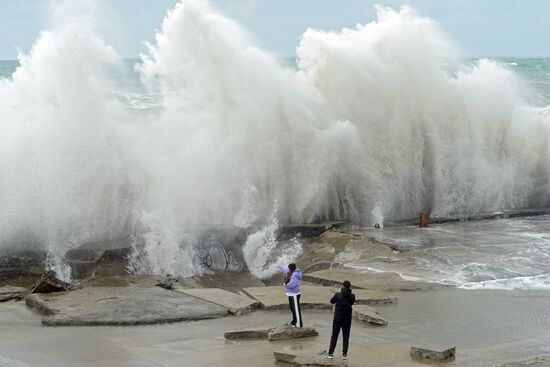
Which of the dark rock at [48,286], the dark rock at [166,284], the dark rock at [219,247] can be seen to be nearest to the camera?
the dark rock at [48,286]

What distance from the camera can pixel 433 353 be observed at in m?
9.04

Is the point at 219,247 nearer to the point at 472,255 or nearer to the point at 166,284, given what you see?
the point at 166,284

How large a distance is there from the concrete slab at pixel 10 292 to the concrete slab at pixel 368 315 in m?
4.95

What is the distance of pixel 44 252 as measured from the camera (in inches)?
579

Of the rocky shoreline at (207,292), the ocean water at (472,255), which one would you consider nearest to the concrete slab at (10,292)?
the rocky shoreline at (207,292)

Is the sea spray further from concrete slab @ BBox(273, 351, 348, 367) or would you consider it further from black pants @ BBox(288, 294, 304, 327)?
concrete slab @ BBox(273, 351, 348, 367)

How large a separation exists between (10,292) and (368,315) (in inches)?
210

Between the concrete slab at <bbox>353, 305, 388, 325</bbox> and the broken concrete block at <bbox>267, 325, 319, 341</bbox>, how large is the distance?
1038 millimetres

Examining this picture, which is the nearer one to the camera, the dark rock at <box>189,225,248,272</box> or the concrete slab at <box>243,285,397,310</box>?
the concrete slab at <box>243,285,397,310</box>

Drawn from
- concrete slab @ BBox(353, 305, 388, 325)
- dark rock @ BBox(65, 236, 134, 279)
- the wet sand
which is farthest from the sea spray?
concrete slab @ BBox(353, 305, 388, 325)

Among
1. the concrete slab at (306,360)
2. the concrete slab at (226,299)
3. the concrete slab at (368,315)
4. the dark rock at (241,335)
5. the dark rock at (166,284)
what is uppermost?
the dark rock at (166,284)

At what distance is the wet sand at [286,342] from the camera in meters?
8.95

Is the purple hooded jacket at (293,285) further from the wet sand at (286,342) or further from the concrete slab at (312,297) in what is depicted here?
the concrete slab at (312,297)

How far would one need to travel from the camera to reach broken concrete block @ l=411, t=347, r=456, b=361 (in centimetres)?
904
